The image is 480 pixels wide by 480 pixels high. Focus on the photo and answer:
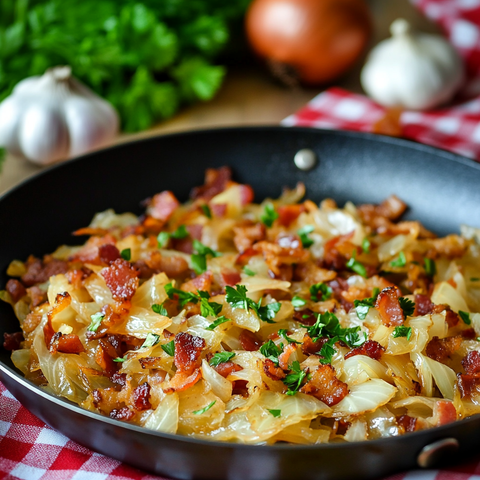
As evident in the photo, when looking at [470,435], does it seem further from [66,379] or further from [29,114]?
[29,114]

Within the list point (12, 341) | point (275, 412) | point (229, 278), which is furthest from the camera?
point (229, 278)

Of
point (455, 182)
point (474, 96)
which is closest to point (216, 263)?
point (455, 182)

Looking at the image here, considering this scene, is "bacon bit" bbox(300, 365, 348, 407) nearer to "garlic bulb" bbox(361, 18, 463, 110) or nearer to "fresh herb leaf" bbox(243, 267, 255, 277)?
"fresh herb leaf" bbox(243, 267, 255, 277)

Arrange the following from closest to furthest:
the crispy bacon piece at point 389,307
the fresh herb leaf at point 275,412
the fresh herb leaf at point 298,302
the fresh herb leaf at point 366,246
Answer: the fresh herb leaf at point 275,412
the crispy bacon piece at point 389,307
the fresh herb leaf at point 298,302
the fresh herb leaf at point 366,246

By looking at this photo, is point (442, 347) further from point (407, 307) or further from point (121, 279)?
point (121, 279)

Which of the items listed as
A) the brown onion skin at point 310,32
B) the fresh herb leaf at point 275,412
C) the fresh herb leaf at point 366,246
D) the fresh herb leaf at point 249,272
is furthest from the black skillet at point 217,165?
the brown onion skin at point 310,32

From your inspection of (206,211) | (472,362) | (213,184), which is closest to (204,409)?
(472,362)

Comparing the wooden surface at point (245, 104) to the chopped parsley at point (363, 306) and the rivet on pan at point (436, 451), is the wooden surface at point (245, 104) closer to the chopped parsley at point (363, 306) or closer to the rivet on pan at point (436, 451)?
the chopped parsley at point (363, 306)

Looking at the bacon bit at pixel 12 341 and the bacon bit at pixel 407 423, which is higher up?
the bacon bit at pixel 12 341
